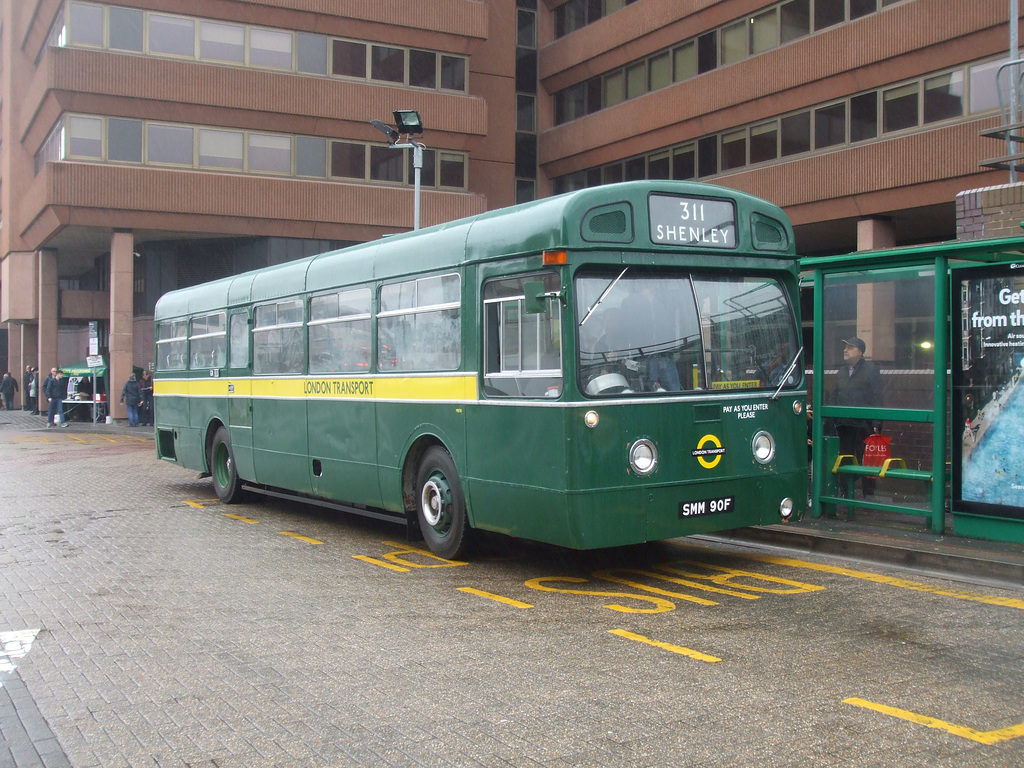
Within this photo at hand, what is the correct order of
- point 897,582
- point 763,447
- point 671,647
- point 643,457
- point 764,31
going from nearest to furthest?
point 671,647
point 643,457
point 897,582
point 763,447
point 764,31

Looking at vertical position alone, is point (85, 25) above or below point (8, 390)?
above

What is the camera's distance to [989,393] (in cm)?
960

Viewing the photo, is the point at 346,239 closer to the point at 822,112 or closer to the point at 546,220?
the point at 822,112

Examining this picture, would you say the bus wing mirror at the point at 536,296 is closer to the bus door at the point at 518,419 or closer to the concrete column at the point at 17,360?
the bus door at the point at 518,419

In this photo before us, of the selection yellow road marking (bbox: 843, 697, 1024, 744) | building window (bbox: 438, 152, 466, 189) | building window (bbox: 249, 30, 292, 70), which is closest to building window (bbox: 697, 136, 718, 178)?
building window (bbox: 438, 152, 466, 189)

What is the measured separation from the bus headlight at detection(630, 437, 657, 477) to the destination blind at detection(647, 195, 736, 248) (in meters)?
1.64

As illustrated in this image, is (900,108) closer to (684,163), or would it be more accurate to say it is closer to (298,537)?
(684,163)

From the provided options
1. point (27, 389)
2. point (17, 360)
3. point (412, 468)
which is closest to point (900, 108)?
point (412, 468)

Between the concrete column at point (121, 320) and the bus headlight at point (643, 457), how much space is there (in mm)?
31072

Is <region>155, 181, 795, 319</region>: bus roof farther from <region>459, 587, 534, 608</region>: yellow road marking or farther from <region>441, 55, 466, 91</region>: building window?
<region>441, 55, 466, 91</region>: building window

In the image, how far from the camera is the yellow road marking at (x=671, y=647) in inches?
245

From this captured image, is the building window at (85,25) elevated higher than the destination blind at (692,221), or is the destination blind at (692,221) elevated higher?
the building window at (85,25)

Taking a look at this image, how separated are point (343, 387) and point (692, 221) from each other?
4.57m

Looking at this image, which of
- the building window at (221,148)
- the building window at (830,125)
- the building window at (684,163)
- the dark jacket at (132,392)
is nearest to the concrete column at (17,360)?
the dark jacket at (132,392)
